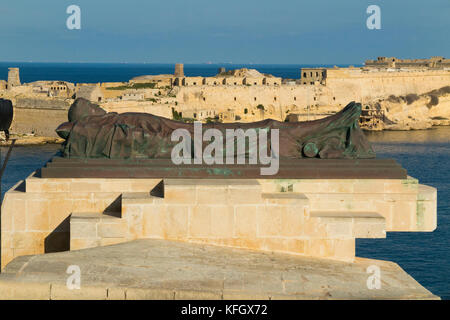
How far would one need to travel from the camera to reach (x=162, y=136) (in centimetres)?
912

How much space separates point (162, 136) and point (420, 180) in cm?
2431

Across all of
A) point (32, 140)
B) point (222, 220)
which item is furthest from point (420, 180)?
point (32, 140)

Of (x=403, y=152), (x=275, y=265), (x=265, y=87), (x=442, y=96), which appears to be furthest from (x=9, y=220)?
(x=442, y=96)

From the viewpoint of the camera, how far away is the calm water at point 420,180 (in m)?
Answer: 17.2

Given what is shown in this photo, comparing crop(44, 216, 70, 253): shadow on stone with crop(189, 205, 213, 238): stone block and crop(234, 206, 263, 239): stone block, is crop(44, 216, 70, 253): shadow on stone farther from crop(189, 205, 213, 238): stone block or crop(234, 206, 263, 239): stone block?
crop(234, 206, 263, 239): stone block

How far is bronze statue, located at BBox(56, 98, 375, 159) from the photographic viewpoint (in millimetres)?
9008

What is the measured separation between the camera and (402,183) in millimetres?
8789

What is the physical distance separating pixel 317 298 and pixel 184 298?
42.3 inches

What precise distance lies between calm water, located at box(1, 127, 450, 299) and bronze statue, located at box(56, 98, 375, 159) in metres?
6.78

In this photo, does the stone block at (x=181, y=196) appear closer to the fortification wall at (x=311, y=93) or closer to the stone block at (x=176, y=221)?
the stone block at (x=176, y=221)

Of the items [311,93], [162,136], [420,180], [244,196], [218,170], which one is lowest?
[420,180]

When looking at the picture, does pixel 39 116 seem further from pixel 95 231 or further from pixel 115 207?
pixel 95 231

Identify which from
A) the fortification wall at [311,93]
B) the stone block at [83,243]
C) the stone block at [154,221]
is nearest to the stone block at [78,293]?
the stone block at [83,243]

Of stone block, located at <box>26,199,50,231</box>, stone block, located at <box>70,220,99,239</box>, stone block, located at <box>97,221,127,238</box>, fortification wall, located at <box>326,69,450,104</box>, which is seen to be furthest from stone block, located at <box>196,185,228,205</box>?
fortification wall, located at <box>326,69,450,104</box>
